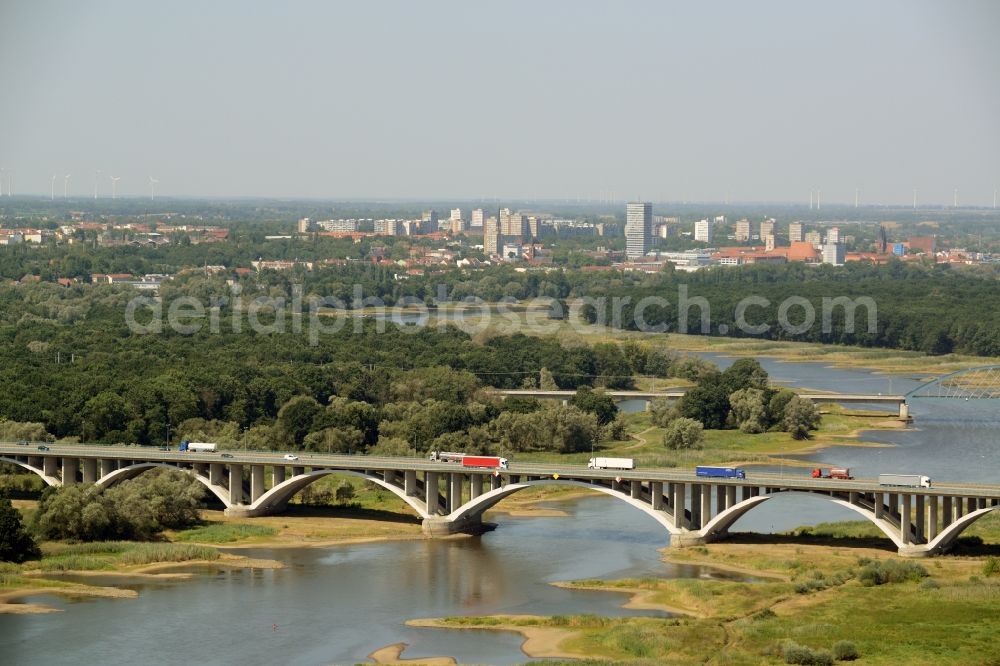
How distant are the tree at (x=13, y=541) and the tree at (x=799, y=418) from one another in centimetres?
4412

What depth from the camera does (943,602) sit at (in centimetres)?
5266

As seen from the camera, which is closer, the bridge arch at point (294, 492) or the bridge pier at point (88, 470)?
the bridge arch at point (294, 492)

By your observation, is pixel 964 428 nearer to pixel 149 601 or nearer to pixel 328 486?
pixel 328 486

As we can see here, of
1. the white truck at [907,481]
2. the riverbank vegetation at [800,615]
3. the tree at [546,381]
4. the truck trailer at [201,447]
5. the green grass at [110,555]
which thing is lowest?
the tree at [546,381]

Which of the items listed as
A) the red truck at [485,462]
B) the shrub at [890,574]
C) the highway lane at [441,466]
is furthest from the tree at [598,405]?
the shrub at [890,574]

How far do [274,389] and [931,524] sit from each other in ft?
131

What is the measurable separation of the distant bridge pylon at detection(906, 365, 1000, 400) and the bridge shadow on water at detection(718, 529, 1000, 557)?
40690mm

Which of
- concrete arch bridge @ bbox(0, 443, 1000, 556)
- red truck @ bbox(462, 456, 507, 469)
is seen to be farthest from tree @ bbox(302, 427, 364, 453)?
red truck @ bbox(462, 456, 507, 469)

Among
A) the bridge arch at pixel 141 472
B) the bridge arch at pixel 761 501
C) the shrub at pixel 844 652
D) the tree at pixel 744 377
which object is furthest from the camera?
the tree at pixel 744 377

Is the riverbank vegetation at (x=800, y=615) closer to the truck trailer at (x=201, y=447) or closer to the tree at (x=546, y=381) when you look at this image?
the truck trailer at (x=201, y=447)

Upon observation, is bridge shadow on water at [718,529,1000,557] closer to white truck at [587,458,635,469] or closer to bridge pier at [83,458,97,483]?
white truck at [587,458,635,469]

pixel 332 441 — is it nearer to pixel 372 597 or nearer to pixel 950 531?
pixel 372 597

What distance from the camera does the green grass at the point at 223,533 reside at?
6494cm

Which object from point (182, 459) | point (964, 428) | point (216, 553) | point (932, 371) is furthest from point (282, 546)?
point (932, 371)
